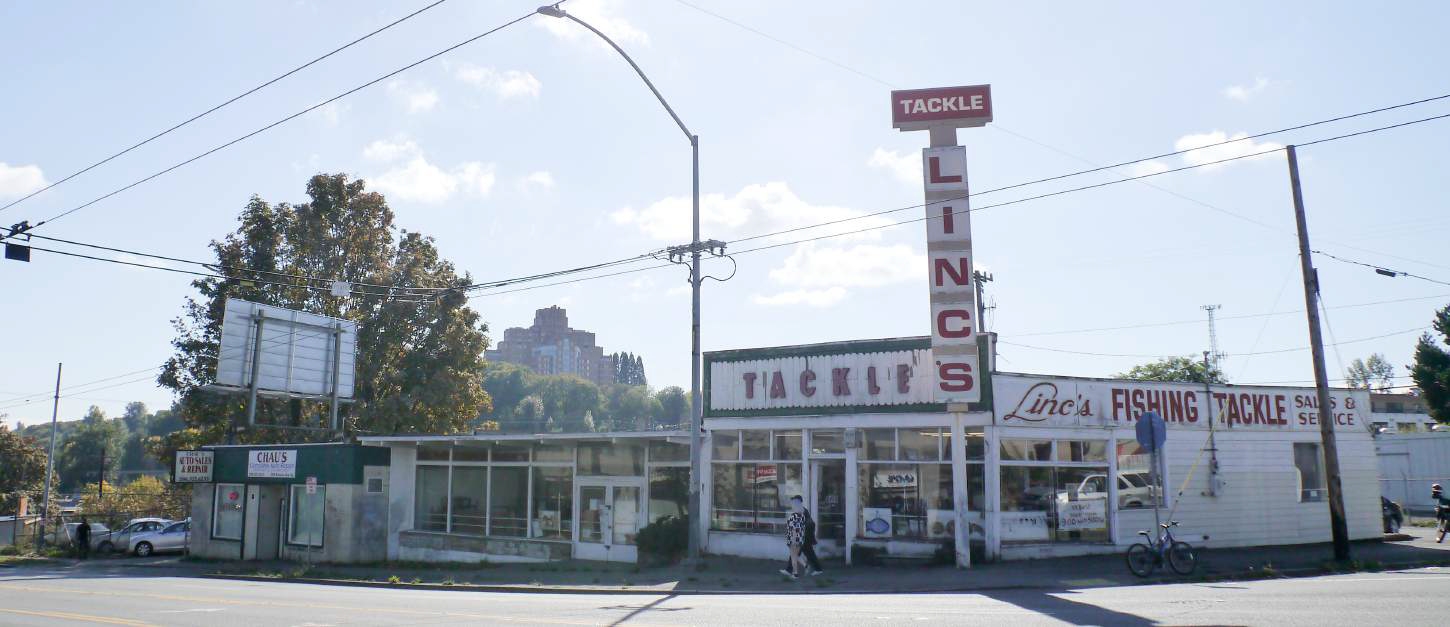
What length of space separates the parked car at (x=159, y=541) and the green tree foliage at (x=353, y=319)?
5285 mm

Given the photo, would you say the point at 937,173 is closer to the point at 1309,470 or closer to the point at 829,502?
the point at 829,502

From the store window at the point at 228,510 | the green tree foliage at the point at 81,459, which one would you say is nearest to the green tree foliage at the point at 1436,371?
the store window at the point at 228,510

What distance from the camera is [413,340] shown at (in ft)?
149

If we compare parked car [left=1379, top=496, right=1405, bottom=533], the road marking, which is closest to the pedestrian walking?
the road marking

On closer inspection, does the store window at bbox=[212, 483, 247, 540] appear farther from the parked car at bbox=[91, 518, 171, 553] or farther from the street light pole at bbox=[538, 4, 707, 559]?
the street light pole at bbox=[538, 4, 707, 559]

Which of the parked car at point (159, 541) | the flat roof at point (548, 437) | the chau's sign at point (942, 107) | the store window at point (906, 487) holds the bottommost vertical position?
the parked car at point (159, 541)

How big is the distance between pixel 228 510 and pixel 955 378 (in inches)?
969

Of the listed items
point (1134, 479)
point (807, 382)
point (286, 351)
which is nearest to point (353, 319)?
point (286, 351)

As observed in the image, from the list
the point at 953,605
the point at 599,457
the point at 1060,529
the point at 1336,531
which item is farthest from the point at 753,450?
the point at 1336,531

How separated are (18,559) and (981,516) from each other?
33915 mm

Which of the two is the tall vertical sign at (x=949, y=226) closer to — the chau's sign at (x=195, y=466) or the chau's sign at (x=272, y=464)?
the chau's sign at (x=272, y=464)

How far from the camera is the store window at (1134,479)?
23188 millimetres

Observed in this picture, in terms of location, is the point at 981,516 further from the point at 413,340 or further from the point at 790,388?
the point at 413,340

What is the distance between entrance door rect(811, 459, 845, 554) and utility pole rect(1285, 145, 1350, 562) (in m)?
9.83
